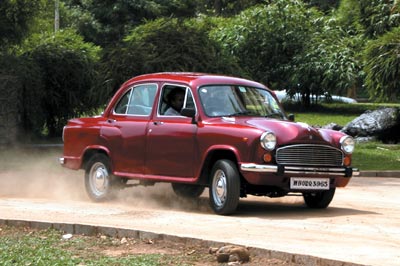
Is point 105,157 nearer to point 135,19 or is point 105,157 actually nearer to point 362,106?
point 362,106

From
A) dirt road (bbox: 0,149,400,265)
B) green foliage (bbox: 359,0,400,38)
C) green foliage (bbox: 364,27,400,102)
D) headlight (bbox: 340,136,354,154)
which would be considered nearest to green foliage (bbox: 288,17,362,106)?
green foliage (bbox: 359,0,400,38)

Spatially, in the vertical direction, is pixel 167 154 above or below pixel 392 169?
above

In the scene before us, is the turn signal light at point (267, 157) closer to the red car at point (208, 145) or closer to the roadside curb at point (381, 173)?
the red car at point (208, 145)

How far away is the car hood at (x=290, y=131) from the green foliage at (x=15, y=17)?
50.4 ft

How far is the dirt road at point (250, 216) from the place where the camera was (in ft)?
29.6

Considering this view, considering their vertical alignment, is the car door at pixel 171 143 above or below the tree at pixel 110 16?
below

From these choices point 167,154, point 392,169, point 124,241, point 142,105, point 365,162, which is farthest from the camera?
point 365,162

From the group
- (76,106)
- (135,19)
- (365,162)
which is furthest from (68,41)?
(135,19)

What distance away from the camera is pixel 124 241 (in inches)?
376

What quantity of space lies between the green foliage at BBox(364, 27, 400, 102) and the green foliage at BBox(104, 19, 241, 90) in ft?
20.6

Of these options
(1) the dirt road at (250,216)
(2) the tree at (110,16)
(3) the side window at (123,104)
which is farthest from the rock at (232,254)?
(2) the tree at (110,16)

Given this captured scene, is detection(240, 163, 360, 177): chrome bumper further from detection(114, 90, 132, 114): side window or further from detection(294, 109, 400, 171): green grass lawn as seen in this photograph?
detection(294, 109, 400, 171): green grass lawn

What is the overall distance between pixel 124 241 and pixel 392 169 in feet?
35.7

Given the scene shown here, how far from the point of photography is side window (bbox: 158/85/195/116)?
12.7 meters
